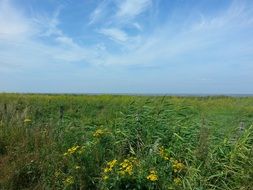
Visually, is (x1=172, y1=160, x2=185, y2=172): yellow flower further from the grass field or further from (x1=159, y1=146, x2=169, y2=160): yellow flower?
(x1=159, y1=146, x2=169, y2=160): yellow flower

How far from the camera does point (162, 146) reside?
5809mm

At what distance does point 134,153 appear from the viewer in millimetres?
5766

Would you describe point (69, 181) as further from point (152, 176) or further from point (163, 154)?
point (163, 154)

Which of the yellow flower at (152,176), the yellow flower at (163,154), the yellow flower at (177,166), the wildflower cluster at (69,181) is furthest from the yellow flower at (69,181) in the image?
the yellow flower at (177,166)

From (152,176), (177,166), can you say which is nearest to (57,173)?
(152,176)

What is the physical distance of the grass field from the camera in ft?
16.4

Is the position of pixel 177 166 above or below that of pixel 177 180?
above

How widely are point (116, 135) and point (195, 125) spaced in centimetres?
132

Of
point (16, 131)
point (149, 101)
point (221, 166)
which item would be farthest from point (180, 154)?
point (16, 131)

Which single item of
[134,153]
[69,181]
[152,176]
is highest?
[134,153]

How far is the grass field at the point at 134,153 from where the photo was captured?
197 inches

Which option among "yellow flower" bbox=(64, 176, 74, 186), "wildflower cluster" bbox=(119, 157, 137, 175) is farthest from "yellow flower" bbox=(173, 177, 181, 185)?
"yellow flower" bbox=(64, 176, 74, 186)

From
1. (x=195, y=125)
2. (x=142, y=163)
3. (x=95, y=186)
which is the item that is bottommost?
(x=95, y=186)

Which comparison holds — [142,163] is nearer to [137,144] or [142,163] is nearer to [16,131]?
[137,144]
